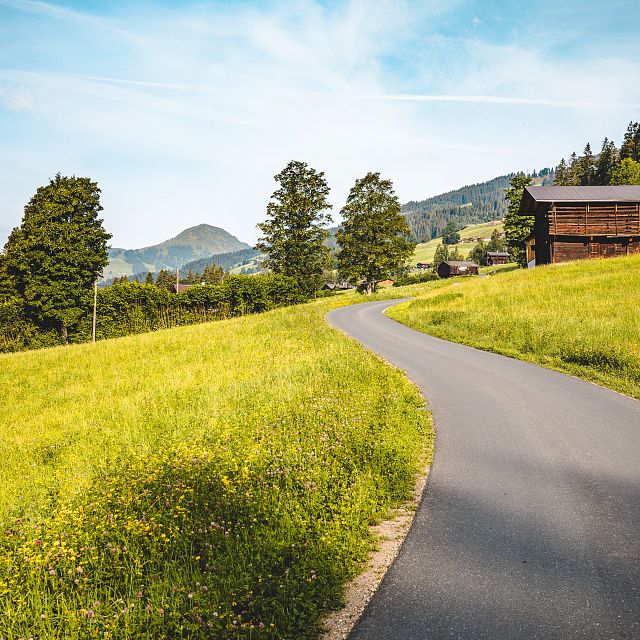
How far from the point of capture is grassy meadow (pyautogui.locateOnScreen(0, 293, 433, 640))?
12.1 feet

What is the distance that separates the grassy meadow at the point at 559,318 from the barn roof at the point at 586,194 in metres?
11.1

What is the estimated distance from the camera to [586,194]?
44.9 meters

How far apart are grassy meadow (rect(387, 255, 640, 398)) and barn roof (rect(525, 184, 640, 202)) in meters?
11.1

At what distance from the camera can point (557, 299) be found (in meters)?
24.8

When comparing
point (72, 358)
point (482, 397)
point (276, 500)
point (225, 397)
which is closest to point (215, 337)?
point (72, 358)

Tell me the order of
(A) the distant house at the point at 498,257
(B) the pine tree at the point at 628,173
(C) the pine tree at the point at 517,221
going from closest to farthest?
1. (C) the pine tree at the point at 517,221
2. (B) the pine tree at the point at 628,173
3. (A) the distant house at the point at 498,257

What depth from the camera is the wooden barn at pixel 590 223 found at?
145 ft

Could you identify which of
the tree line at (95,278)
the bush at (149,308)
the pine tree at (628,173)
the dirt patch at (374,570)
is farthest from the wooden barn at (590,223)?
the dirt patch at (374,570)

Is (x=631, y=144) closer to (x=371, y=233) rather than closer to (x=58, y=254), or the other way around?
(x=371, y=233)

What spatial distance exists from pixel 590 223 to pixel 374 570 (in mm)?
50749

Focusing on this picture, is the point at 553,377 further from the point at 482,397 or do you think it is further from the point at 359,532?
the point at 359,532

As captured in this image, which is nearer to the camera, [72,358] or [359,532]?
[359,532]

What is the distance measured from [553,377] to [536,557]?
30.9 feet

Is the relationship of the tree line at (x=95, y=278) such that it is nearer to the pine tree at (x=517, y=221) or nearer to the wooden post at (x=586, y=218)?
the wooden post at (x=586, y=218)
